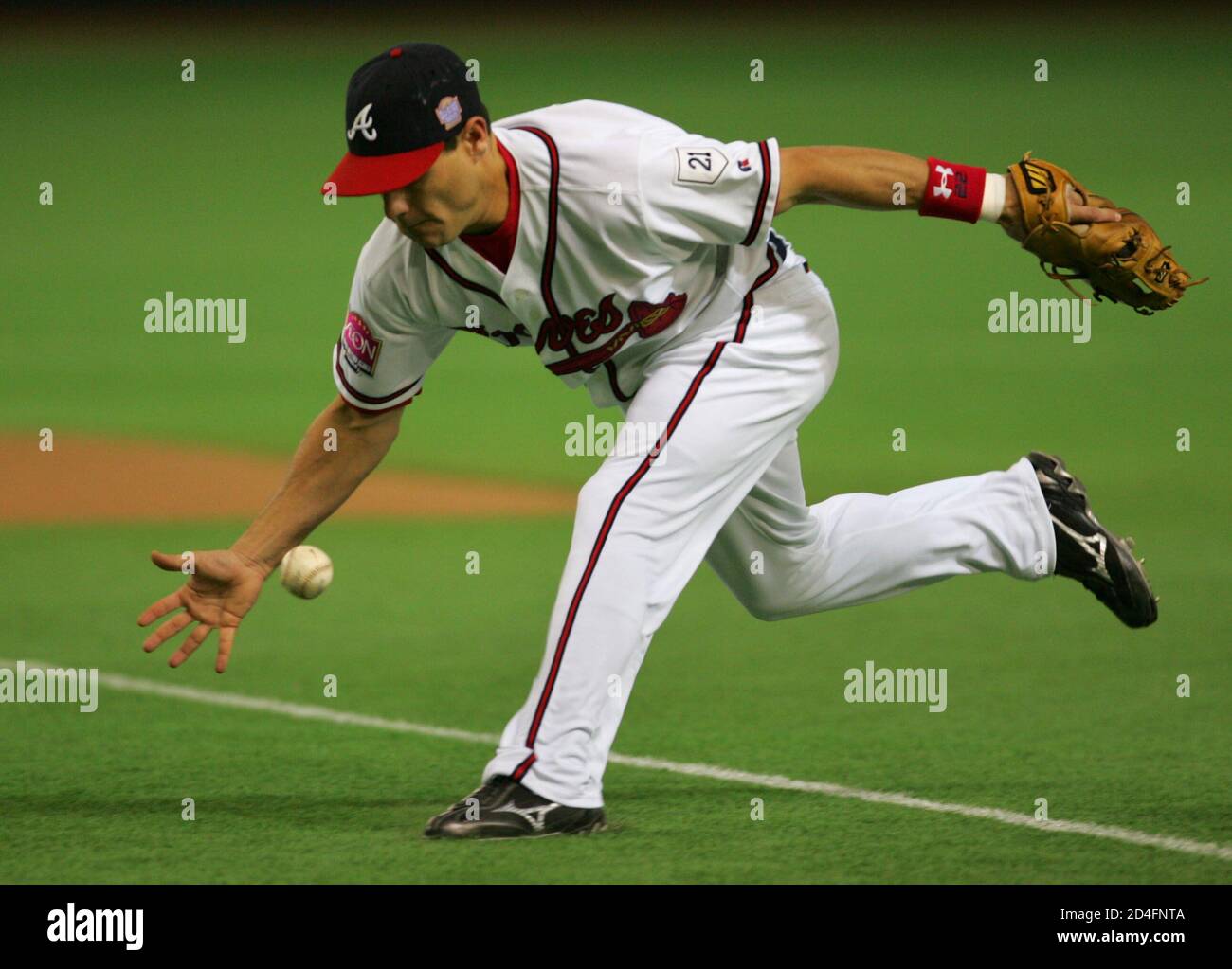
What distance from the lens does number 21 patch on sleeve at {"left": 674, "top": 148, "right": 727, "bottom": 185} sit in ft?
14.2

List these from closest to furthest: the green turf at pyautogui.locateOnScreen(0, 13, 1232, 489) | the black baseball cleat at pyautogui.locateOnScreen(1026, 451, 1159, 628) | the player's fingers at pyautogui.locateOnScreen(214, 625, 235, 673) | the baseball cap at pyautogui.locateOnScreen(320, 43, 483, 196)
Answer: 1. the baseball cap at pyautogui.locateOnScreen(320, 43, 483, 196)
2. the player's fingers at pyautogui.locateOnScreen(214, 625, 235, 673)
3. the black baseball cleat at pyautogui.locateOnScreen(1026, 451, 1159, 628)
4. the green turf at pyautogui.locateOnScreen(0, 13, 1232, 489)

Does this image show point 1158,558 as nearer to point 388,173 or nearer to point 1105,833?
point 1105,833

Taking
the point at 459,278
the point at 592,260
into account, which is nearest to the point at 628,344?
the point at 592,260

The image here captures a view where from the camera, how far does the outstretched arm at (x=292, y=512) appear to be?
15.5ft

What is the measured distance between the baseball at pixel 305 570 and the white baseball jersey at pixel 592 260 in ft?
1.66

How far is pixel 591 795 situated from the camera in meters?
4.27

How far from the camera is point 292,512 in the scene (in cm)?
486

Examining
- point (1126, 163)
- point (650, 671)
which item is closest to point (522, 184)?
point (650, 671)

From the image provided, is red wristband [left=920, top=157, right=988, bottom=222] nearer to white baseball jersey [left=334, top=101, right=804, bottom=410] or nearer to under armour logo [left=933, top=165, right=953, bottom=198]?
under armour logo [left=933, top=165, right=953, bottom=198]

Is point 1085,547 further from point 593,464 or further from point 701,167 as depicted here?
point 593,464

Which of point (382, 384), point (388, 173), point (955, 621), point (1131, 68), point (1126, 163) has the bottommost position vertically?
point (955, 621)

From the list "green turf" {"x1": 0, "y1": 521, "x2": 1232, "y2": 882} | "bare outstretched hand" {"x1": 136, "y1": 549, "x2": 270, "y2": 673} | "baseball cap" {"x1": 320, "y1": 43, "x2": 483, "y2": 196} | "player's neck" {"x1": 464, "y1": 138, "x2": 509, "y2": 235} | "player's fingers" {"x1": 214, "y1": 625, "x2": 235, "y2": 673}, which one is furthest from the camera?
"bare outstretched hand" {"x1": 136, "y1": 549, "x2": 270, "y2": 673}

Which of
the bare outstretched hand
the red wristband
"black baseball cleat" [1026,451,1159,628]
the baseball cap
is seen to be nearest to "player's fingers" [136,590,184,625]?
the bare outstretched hand

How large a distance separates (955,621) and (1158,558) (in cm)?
148
